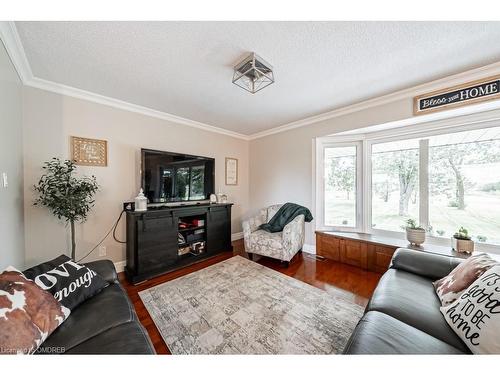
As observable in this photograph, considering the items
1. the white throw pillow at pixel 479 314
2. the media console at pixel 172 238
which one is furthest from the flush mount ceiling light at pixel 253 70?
the white throw pillow at pixel 479 314

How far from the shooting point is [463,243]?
1.89 meters

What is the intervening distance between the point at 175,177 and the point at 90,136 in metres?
1.10

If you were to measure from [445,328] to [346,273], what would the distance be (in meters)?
1.55

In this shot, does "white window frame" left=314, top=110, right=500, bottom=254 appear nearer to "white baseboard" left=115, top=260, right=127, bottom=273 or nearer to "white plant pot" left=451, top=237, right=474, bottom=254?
"white plant pot" left=451, top=237, right=474, bottom=254

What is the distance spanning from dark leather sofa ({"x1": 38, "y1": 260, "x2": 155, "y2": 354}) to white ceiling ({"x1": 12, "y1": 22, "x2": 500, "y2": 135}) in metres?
1.85

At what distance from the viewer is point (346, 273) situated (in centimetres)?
241

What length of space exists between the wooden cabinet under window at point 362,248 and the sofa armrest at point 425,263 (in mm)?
792

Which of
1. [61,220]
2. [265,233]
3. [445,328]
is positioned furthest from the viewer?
[265,233]

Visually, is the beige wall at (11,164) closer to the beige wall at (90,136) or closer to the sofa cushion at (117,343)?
the beige wall at (90,136)

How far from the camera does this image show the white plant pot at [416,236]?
2180mm

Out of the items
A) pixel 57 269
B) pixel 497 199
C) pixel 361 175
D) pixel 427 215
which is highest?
pixel 361 175

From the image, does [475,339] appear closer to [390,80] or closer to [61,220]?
[390,80]

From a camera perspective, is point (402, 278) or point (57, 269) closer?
point (57, 269)
